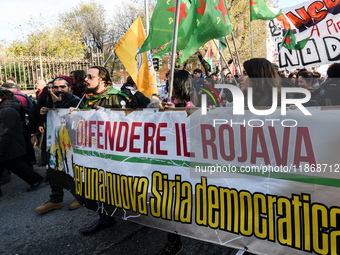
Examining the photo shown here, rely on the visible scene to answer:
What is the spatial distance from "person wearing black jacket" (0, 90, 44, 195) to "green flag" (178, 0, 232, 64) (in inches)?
116

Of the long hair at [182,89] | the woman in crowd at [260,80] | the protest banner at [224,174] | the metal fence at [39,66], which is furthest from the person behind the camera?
the metal fence at [39,66]

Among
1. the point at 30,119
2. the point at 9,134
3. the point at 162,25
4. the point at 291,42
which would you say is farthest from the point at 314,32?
the point at 30,119

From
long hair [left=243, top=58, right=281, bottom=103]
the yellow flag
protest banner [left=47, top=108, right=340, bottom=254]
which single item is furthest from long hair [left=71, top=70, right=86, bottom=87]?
long hair [left=243, top=58, right=281, bottom=103]

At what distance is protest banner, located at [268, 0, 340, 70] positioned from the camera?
13.8ft

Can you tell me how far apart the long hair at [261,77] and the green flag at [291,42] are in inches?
93.8

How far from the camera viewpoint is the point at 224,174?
2.26 metres

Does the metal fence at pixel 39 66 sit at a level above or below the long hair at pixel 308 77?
above

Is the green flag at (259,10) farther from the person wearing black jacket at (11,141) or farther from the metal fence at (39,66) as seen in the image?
the metal fence at (39,66)

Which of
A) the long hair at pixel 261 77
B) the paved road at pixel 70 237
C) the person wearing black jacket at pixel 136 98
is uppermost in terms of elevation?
the long hair at pixel 261 77

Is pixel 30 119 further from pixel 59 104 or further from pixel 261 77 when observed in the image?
pixel 261 77

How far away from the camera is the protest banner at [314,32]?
421 centimetres

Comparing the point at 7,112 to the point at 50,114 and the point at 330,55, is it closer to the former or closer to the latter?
the point at 50,114

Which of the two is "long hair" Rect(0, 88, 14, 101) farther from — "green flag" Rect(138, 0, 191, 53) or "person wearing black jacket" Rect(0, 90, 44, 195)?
"green flag" Rect(138, 0, 191, 53)

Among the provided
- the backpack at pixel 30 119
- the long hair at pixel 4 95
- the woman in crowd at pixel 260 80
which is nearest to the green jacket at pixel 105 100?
the woman in crowd at pixel 260 80
